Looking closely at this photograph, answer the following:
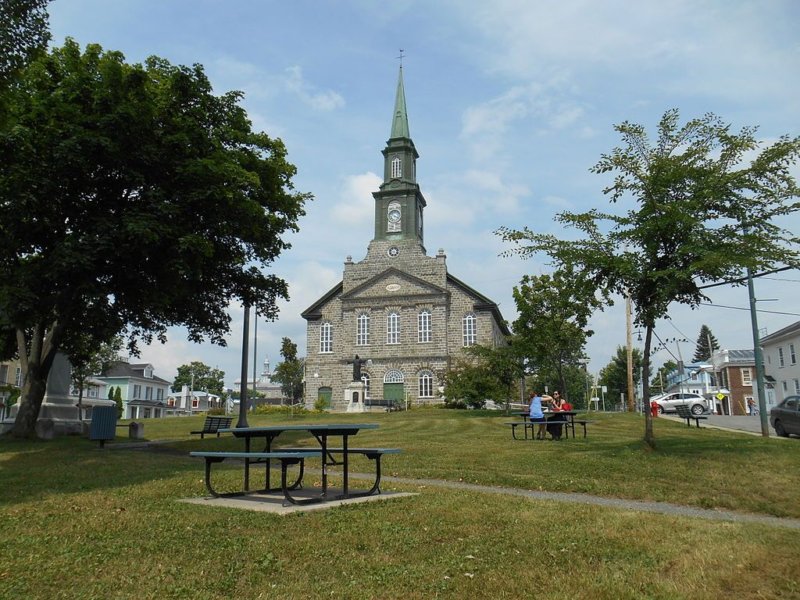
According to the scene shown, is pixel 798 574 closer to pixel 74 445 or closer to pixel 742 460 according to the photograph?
pixel 742 460

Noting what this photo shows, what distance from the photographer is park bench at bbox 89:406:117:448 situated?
17250mm

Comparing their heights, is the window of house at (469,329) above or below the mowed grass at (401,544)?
above

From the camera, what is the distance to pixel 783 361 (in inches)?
1850

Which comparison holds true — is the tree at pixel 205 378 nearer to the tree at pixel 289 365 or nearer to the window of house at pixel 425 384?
the tree at pixel 289 365

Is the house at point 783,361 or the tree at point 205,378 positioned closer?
the house at point 783,361

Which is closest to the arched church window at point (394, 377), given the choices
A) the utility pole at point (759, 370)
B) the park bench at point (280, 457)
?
the utility pole at point (759, 370)

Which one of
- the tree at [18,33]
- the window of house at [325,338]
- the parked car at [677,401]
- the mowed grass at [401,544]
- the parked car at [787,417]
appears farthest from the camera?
the window of house at [325,338]

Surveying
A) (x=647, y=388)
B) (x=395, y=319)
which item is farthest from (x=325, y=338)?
(x=647, y=388)

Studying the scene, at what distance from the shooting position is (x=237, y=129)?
18.8m

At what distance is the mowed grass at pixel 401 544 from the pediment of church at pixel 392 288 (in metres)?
45.8

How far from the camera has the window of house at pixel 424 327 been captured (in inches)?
2197

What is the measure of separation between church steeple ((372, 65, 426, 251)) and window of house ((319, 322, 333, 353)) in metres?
8.93

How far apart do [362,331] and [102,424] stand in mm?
40284

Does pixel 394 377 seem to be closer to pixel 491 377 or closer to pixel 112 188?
pixel 491 377
